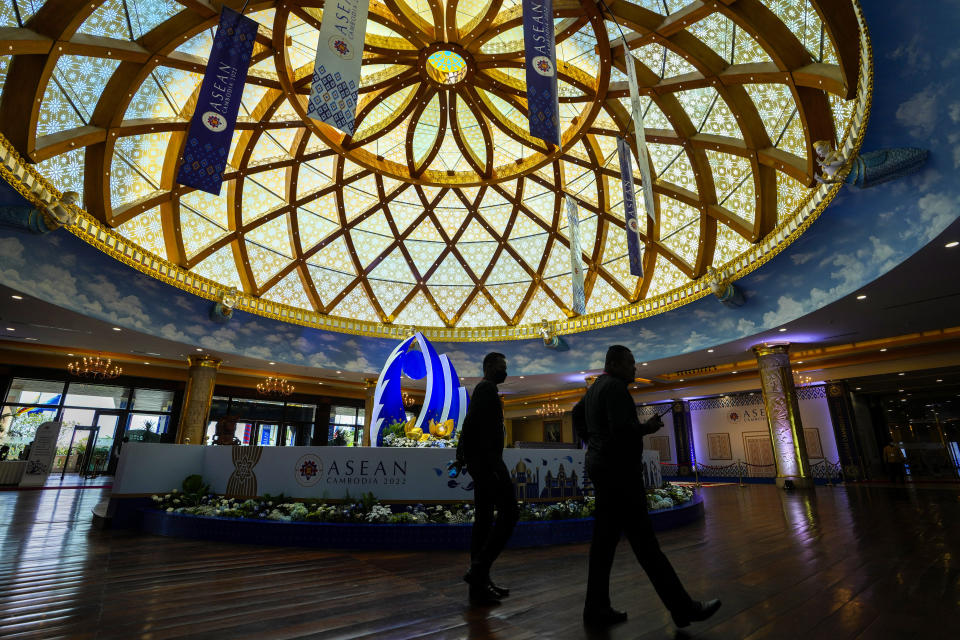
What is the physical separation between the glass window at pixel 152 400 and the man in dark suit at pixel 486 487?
73.8ft

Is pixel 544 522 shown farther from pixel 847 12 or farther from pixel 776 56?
pixel 776 56

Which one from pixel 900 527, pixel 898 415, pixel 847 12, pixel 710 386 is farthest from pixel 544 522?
pixel 898 415

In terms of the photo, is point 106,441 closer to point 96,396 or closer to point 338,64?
point 96,396

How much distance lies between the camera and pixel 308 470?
707 centimetres

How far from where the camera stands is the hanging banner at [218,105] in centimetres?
713

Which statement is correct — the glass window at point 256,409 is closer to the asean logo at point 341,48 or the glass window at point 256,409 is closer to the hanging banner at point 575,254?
the hanging banner at point 575,254

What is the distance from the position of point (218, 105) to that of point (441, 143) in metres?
9.45

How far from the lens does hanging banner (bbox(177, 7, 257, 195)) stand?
713 cm

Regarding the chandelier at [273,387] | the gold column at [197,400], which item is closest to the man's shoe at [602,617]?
the gold column at [197,400]

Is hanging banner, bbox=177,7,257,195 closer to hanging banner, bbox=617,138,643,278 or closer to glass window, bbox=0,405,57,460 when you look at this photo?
hanging banner, bbox=617,138,643,278

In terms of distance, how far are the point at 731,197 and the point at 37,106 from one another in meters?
17.8

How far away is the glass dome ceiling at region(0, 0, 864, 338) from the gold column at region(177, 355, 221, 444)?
3541 mm

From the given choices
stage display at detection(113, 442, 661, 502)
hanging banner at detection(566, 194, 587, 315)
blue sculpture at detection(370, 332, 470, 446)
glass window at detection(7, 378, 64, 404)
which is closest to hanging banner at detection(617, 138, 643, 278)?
hanging banner at detection(566, 194, 587, 315)

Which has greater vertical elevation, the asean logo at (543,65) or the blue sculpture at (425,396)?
the asean logo at (543,65)
